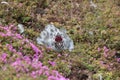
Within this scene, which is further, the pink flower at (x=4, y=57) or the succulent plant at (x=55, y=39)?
the succulent plant at (x=55, y=39)

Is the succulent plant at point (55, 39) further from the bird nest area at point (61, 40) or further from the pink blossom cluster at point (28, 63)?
the pink blossom cluster at point (28, 63)

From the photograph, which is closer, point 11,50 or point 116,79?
point 11,50

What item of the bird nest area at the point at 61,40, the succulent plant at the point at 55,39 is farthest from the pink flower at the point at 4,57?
the succulent plant at the point at 55,39

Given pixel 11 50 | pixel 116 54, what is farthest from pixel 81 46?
pixel 11 50

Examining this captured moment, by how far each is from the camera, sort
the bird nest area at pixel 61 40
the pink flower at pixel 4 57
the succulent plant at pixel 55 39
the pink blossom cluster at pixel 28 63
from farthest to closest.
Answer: the succulent plant at pixel 55 39 → the bird nest area at pixel 61 40 → the pink flower at pixel 4 57 → the pink blossom cluster at pixel 28 63

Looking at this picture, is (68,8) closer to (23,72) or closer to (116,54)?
(116,54)

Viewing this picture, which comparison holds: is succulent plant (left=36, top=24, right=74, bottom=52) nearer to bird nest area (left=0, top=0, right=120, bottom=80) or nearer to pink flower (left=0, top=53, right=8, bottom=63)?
bird nest area (left=0, top=0, right=120, bottom=80)

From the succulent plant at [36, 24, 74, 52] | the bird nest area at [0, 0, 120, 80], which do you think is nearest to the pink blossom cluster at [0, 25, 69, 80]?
the bird nest area at [0, 0, 120, 80]
